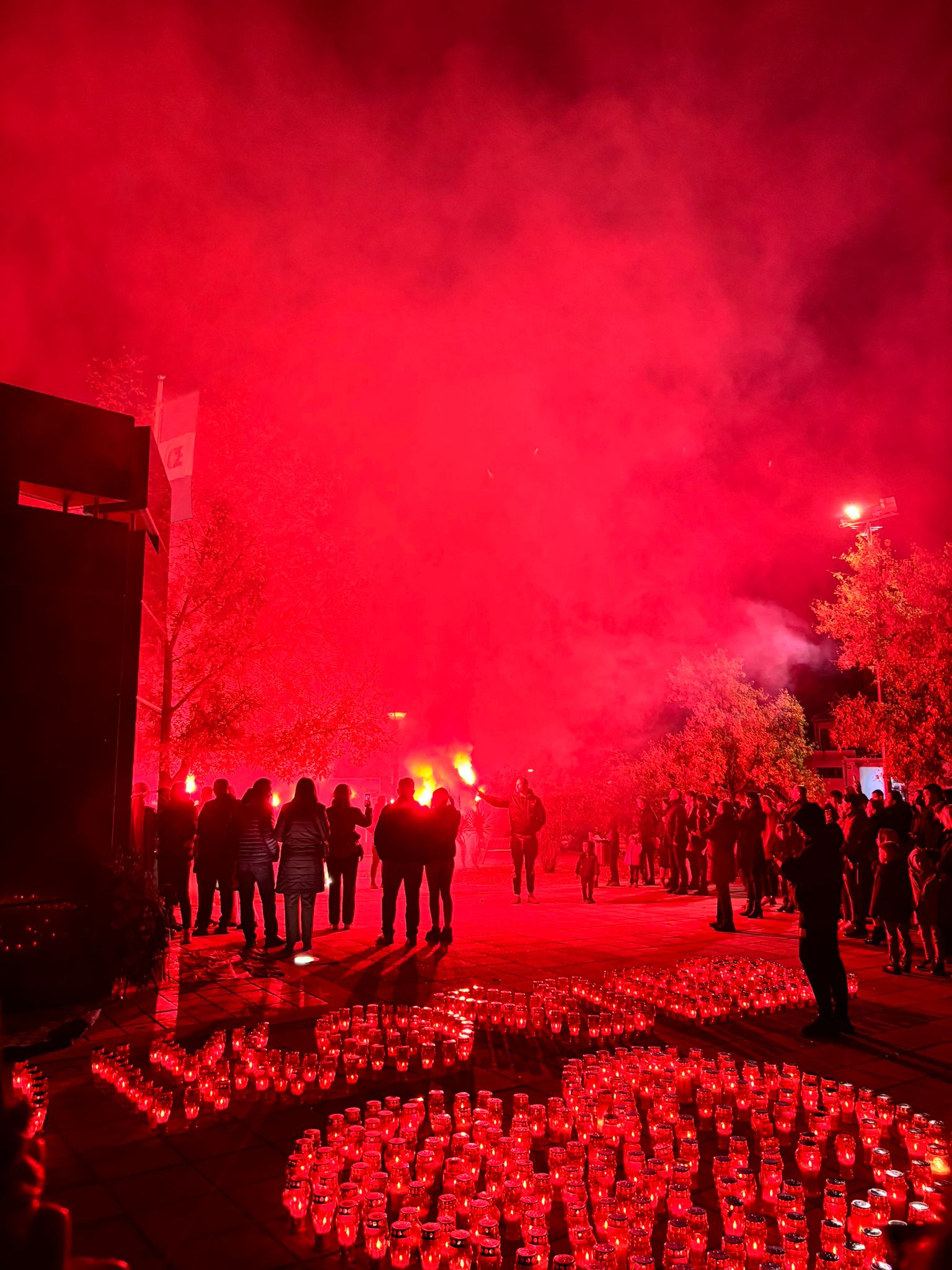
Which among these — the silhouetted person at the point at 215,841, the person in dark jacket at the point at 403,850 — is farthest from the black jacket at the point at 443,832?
the silhouetted person at the point at 215,841

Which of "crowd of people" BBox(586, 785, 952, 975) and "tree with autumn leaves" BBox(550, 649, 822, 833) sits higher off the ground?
"tree with autumn leaves" BBox(550, 649, 822, 833)

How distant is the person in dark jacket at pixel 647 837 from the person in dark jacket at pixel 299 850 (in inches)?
424

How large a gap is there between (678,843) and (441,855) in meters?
8.09

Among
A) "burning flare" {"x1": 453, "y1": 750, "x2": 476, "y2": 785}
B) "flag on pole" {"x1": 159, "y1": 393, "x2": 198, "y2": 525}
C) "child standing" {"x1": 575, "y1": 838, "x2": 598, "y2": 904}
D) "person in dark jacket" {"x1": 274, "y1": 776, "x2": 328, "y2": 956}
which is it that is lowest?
"child standing" {"x1": 575, "y1": 838, "x2": 598, "y2": 904}

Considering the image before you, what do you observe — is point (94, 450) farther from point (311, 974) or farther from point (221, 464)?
point (221, 464)

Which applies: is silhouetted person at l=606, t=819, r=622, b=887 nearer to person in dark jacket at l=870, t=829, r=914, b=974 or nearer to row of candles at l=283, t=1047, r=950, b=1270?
person in dark jacket at l=870, t=829, r=914, b=974

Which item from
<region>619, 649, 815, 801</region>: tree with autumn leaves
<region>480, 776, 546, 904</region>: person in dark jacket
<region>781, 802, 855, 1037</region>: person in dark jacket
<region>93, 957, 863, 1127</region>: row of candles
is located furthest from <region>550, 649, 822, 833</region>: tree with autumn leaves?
<region>781, 802, 855, 1037</region>: person in dark jacket

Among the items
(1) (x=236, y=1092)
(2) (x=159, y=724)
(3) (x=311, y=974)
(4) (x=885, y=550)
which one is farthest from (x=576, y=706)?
(1) (x=236, y=1092)

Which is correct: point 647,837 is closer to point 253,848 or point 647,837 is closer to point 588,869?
point 588,869

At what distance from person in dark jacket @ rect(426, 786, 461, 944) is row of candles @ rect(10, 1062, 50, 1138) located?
5.74 meters

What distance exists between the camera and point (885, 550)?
29.2m

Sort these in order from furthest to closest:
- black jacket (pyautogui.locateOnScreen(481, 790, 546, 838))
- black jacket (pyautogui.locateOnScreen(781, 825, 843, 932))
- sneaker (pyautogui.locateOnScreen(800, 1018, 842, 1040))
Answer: black jacket (pyautogui.locateOnScreen(481, 790, 546, 838)) → black jacket (pyautogui.locateOnScreen(781, 825, 843, 932)) → sneaker (pyautogui.locateOnScreen(800, 1018, 842, 1040))

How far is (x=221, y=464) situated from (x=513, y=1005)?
1596cm

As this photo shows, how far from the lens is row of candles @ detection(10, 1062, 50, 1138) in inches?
188
